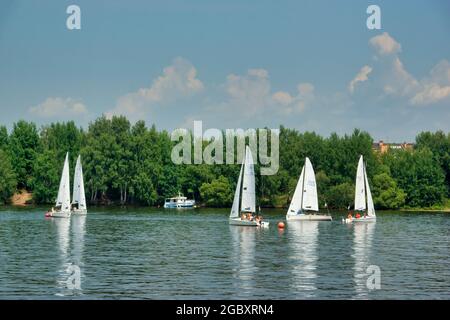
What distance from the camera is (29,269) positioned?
5178cm

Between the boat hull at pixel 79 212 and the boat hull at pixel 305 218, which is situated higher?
the boat hull at pixel 79 212

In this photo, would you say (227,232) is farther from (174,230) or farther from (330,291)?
(330,291)

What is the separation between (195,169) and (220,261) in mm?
107691

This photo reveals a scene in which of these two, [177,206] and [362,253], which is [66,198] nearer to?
[177,206]

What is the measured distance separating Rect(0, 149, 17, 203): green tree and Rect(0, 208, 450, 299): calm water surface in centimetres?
6554

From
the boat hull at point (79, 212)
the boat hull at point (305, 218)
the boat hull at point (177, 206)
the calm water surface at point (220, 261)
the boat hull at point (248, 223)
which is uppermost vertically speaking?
the boat hull at point (177, 206)

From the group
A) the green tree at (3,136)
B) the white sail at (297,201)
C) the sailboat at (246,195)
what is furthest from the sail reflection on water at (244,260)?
the green tree at (3,136)

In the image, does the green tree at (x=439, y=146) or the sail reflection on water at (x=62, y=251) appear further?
the green tree at (x=439, y=146)

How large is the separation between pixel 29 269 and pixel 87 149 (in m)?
111

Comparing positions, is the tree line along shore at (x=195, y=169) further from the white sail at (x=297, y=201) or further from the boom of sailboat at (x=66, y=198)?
the white sail at (x=297, y=201)

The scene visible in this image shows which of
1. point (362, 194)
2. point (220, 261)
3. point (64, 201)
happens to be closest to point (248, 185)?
point (362, 194)

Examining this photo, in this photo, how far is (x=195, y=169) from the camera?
164875 millimetres

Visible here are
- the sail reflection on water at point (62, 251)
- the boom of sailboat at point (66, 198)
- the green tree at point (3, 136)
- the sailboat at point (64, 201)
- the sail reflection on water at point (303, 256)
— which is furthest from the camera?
the green tree at point (3, 136)

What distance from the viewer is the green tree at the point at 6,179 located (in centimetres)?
15925
